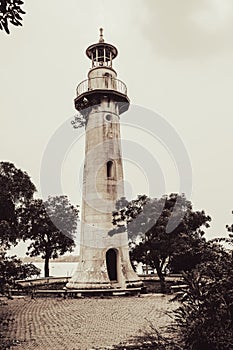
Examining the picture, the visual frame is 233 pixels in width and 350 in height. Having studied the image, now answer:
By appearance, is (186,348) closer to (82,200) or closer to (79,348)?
(79,348)

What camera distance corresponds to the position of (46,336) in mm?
10414

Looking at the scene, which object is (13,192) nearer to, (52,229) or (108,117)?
(108,117)

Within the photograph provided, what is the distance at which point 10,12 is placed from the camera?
4.23 metres

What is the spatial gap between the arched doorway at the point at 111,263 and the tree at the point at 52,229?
9.02 meters

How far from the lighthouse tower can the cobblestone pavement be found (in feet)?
8.60

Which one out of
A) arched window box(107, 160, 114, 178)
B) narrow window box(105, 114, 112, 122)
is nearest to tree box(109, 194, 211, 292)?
arched window box(107, 160, 114, 178)

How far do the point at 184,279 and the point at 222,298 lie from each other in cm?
126

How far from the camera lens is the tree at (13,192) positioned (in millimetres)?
20723

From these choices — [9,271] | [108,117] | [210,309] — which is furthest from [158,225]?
[210,309]

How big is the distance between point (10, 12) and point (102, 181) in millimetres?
18586

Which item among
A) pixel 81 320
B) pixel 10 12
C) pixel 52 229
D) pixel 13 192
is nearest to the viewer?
pixel 10 12

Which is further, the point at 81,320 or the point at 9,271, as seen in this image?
the point at 81,320

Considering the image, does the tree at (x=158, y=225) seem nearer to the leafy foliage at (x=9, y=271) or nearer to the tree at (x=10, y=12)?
the leafy foliage at (x=9, y=271)

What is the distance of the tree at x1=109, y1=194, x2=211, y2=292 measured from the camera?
20047 millimetres
